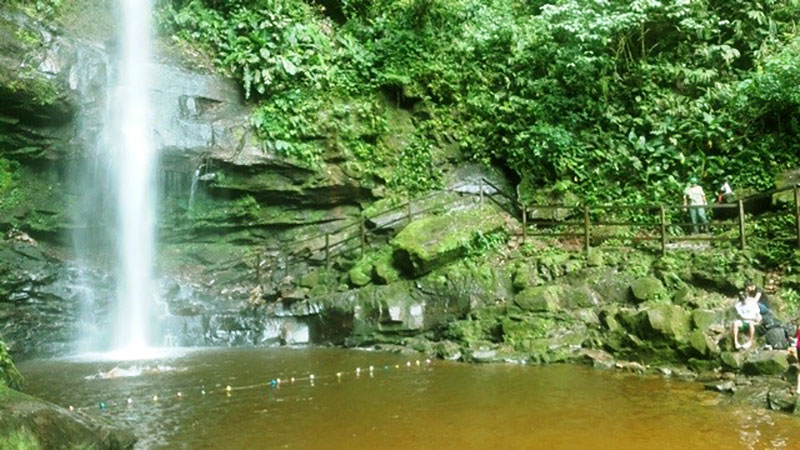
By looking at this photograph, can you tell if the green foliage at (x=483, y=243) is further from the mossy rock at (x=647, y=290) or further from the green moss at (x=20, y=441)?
the green moss at (x=20, y=441)

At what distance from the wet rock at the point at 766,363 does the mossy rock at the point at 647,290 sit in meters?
2.89

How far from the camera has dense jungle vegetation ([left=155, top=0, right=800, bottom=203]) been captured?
51.3ft

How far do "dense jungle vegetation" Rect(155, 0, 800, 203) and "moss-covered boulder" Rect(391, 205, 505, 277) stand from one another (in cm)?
279

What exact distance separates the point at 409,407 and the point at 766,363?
4570mm

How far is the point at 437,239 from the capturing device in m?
13.6

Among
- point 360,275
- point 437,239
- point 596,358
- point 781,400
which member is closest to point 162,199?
point 360,275

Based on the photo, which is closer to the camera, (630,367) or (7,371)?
(7,371)

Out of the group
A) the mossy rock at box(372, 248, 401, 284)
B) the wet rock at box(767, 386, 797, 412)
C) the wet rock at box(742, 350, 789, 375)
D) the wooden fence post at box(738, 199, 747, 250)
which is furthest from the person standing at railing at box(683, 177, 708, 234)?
the wet rock at box(767, 386, 797, 412)

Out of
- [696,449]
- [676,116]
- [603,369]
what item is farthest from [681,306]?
[676,116]

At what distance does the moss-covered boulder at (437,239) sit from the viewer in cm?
1322

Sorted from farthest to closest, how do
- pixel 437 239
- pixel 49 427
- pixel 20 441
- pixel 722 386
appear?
pixel 437 239
pixel 722 386
pixel 49 427
pixel 20 441

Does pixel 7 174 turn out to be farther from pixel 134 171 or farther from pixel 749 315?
pixel 749 315

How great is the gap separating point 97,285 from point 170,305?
1.71 metres

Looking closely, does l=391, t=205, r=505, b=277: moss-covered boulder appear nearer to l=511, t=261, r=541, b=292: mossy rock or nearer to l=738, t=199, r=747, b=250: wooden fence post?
l=511, t=261, r=541, b=292: mossy rock
